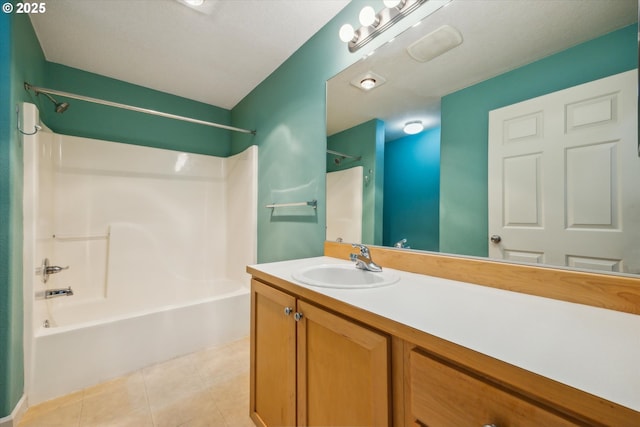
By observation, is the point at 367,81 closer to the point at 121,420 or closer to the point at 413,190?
the point at 413,190

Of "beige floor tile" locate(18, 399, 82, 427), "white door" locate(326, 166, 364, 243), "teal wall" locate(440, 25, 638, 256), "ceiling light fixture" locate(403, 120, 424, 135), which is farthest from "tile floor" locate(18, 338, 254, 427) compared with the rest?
"ceiling light fixture" locate(403, 120, 424, 135)

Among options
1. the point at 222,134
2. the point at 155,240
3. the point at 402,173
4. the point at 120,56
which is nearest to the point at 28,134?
the point at 120,56

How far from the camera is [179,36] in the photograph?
1.76 m

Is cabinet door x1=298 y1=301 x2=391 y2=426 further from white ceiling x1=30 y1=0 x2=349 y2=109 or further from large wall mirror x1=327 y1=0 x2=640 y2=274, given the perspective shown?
white ceiling x1=30 y1=0 x2=349 y2=109

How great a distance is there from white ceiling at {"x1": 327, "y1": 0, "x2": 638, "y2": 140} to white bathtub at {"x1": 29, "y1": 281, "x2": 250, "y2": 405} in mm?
1793

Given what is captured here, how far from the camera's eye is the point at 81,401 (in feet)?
4.76

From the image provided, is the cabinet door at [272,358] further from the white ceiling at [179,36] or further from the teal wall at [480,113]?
the white ceiling at [179,36]

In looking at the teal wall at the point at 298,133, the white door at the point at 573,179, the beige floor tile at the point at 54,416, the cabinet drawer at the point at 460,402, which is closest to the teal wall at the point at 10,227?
the beige floor tile at the point at 54,416

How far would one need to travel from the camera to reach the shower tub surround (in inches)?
58.8

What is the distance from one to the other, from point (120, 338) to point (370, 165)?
6.53 ft

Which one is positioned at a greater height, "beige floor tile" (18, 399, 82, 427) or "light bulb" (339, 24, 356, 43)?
"light bulb" (339, 24, 356, 43)

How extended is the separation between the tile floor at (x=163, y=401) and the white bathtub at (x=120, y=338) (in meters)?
0.07

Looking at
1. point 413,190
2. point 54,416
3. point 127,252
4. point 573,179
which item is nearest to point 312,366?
point 413,190

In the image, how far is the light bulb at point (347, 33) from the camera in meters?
1.40
